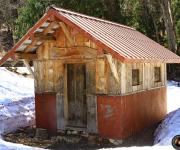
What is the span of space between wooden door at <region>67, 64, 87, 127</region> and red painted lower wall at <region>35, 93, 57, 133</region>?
568 millimetres

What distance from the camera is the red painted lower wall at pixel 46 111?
12.9 meters

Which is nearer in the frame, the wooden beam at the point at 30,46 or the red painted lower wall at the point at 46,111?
the wooden beam at the point at 30,46

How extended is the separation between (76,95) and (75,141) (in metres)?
1.56

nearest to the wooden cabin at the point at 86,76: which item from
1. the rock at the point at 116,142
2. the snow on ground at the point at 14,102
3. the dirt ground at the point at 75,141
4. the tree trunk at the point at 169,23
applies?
the rock at the point at 116,142

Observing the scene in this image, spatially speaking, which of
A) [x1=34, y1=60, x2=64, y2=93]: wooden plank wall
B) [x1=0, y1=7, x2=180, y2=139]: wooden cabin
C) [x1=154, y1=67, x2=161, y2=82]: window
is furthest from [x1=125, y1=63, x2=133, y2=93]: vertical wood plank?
[x1=154, y1=67, x2=161, y2=82]: window

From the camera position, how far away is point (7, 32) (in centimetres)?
3856

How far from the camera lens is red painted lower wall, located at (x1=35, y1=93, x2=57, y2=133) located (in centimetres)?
1294

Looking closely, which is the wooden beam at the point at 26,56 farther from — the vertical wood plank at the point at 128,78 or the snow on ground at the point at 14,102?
the vertical wood plank at the point at 128,78

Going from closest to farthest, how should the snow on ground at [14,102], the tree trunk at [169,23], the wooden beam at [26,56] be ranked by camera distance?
the wooden beam at [26,56] < the snow on ground at [14,102] < the tree trunk at [169,23]

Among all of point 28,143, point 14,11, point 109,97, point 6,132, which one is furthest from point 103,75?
point 14,11

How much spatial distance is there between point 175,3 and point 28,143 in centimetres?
2136

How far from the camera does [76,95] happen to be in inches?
499

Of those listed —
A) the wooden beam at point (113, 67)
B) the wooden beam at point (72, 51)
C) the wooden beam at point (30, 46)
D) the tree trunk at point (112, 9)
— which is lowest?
the wooden beam at point (113, 67)

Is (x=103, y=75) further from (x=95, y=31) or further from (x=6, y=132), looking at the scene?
(x=6, y=132)
